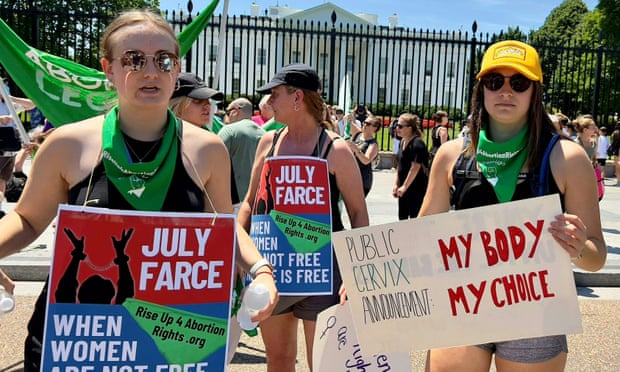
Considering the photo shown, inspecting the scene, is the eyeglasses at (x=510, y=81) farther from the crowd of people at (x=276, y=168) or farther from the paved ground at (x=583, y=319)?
the paved ground at (x=583, y=319)

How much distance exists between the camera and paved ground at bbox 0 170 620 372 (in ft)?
14.1

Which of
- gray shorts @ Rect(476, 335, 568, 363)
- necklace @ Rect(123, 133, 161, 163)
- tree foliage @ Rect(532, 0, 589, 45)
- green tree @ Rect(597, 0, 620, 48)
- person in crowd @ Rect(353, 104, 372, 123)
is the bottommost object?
gray shorts @ Rect(476, 335, 568, 363)

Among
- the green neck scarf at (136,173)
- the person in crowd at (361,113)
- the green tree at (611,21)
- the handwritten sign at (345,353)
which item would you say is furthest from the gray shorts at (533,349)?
the green tree at (611,21)

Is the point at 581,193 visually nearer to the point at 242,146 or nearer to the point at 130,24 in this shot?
the point at 130,24

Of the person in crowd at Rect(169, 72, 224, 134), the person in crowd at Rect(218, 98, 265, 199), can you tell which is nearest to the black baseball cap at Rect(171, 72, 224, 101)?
the person in crowd at Rect(169, 72, 224, 134)

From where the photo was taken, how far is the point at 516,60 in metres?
2.33

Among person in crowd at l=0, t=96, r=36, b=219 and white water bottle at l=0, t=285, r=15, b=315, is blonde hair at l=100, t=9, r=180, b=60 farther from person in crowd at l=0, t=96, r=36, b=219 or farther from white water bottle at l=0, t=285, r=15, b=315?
person in crowd at l=0, t=96, r=36, b=219

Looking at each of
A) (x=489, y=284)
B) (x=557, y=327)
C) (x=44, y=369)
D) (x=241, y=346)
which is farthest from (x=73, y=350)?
(x=241, y=346)

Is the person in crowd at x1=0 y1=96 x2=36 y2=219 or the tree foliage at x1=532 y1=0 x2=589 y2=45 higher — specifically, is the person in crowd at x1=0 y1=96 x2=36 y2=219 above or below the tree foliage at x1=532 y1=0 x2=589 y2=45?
below

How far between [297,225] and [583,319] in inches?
137

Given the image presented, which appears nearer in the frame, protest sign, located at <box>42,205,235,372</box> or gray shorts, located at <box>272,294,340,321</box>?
protest sign, located at <box>42,205,235,372</box>

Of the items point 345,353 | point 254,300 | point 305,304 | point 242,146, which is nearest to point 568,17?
point 242,146

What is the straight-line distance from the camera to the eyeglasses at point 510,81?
234 cm

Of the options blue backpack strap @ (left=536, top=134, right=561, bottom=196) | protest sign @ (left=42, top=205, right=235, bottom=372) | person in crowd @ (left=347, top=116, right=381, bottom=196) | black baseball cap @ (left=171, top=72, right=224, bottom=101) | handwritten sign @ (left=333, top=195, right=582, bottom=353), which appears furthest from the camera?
person in crowd @ (left=347, top=116, right=381, bottom=196)
